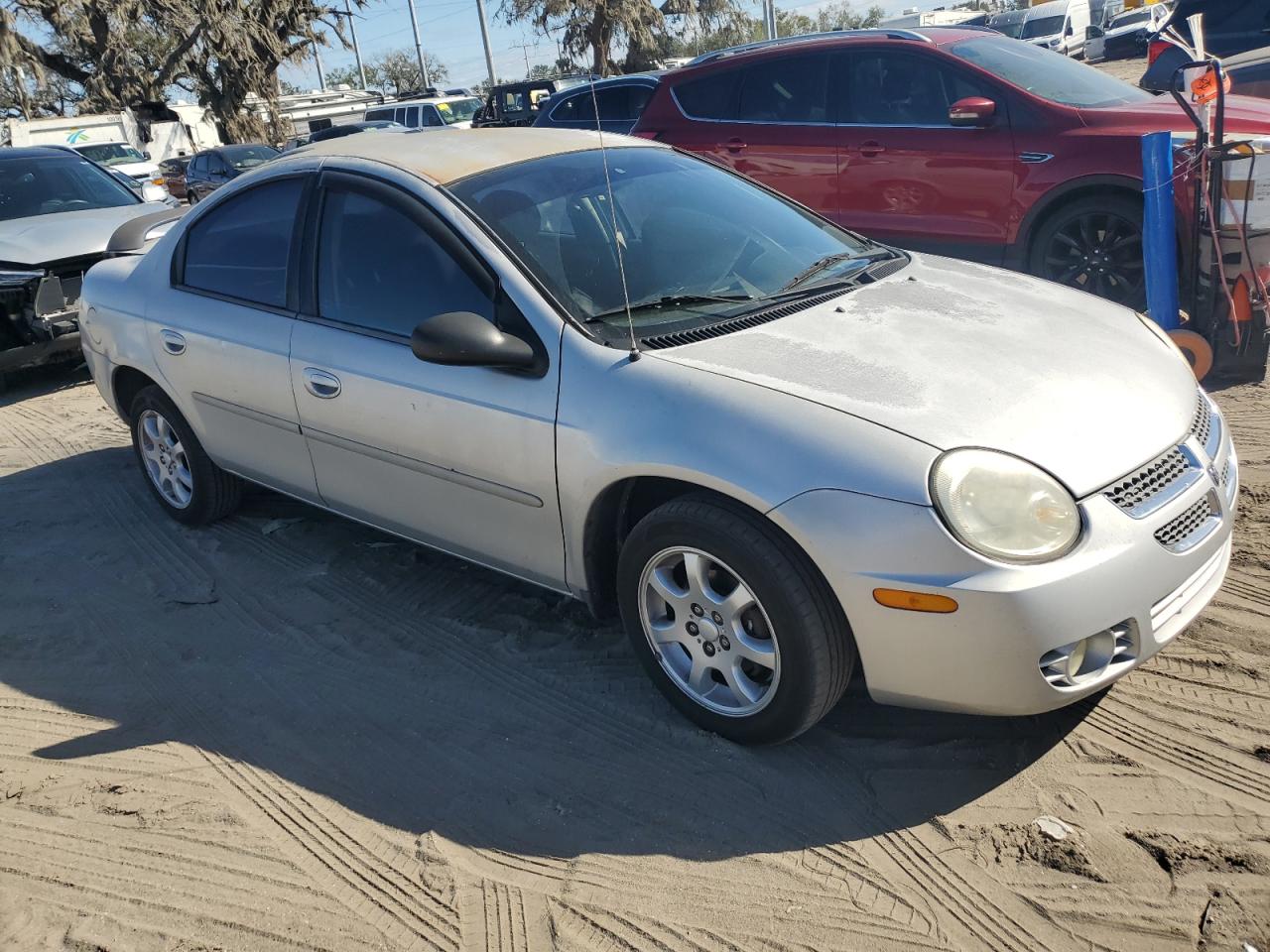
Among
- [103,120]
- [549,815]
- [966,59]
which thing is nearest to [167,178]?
[103,120]

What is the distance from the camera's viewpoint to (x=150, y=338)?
15.8 ft

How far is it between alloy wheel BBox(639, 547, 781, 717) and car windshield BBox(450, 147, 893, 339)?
0.75m

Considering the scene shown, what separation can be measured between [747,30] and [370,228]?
3702 cm

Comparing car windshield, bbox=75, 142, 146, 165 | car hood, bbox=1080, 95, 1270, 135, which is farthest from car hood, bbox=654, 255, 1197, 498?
car windshield, bbox=75, 142, 146, 165

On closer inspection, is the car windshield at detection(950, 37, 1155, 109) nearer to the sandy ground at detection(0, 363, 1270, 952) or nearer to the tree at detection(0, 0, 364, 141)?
the sandy ground at detection(0, 363, 1270, 952)

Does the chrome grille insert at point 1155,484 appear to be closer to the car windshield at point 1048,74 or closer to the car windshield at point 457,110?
the car windshield at point 1048,74

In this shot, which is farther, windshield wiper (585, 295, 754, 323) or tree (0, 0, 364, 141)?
tree (0, 0, 364, 141)

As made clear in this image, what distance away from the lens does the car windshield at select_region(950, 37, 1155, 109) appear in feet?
22.2

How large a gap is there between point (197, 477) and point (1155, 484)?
13.0 ft

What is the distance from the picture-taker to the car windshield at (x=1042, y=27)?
3142 cm

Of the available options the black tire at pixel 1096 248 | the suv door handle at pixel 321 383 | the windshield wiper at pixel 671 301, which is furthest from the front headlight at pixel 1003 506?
the black tire at pixel 1096 248

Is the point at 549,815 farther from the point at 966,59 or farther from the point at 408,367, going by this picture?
the point at 966,59

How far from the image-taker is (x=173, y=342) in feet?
15.4

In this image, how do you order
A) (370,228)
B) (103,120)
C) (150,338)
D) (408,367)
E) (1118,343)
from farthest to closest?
(103,120) → (150,338) → (370,228) → (408,367) → (1118,343)
